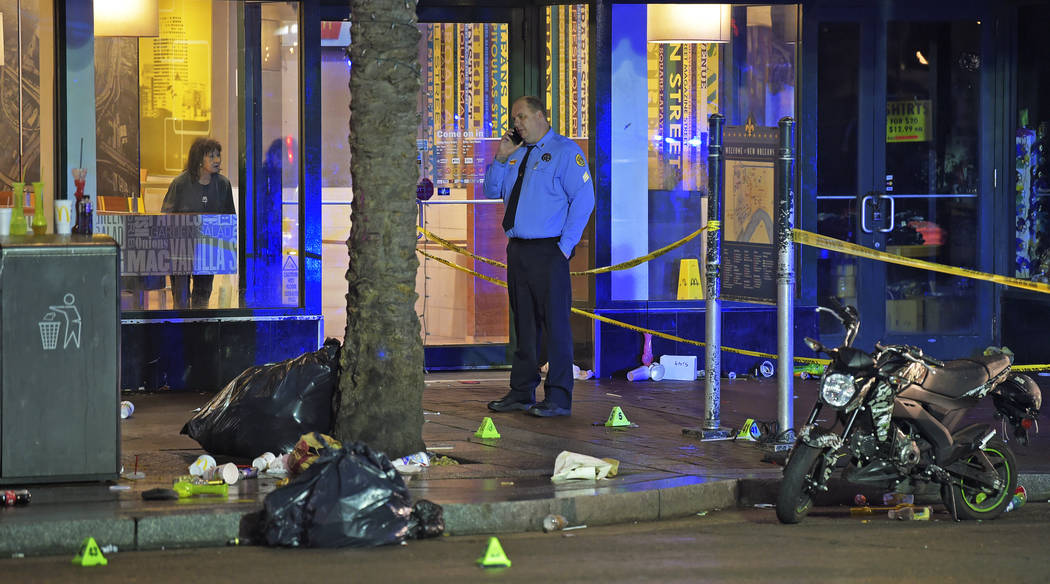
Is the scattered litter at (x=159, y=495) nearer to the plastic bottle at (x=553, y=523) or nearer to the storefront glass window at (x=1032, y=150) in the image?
the plastic bottle at (x=553, y=523)

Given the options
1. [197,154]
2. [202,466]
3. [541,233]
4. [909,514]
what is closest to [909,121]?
[541,233]

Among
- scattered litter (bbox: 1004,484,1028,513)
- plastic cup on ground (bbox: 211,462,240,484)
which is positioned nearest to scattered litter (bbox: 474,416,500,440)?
plastic cup on ground (bbox: 211,462,240,484)

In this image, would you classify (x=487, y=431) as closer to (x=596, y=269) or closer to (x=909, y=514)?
(x=909, y=514)

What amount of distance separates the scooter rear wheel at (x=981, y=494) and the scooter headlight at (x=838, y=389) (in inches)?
32.4

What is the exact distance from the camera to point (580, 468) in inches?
315

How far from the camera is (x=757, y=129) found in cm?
924

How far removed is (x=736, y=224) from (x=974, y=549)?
115 inches

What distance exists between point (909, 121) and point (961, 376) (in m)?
6.02

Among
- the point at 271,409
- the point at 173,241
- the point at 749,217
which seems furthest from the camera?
the point at 173,241

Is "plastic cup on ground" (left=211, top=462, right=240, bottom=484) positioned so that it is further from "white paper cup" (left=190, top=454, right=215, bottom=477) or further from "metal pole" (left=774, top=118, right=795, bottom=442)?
"metal pole" (left=774, top=118, right=795, bottom=442)

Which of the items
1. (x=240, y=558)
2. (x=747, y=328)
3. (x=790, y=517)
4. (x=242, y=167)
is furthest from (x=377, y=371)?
(x=747, y=328)

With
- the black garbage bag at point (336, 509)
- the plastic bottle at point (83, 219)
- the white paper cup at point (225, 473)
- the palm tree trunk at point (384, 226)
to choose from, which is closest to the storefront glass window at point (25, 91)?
the plastic bottle at point (83, 219)

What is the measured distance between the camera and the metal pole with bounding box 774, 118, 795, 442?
8.89 meters

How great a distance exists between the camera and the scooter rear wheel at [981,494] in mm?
7801
